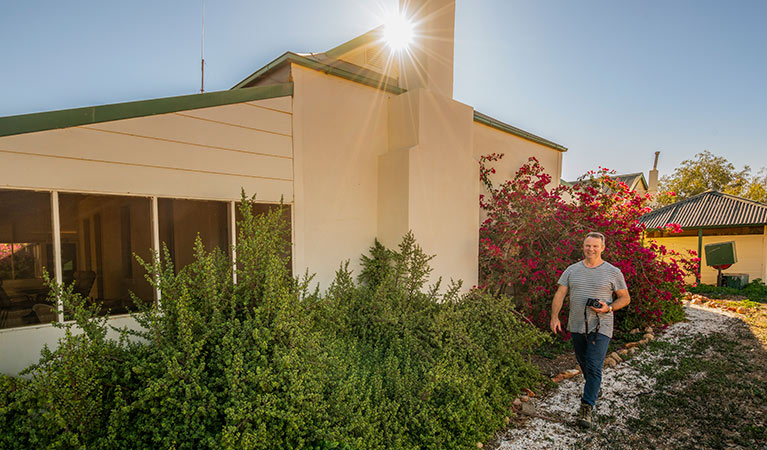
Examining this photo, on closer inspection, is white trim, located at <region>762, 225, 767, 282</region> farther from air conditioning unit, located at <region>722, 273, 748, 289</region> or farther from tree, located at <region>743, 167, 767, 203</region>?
tree, located at <region>743, 167, 767, 203</region>

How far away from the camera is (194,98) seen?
163 inches

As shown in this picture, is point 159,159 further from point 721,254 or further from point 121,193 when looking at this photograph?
point 721,254

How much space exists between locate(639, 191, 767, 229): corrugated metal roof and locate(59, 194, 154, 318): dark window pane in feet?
59.7

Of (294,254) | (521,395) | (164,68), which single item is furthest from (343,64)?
(521,395)

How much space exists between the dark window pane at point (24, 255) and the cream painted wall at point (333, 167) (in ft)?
8.55

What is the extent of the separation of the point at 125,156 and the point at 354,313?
310 cm

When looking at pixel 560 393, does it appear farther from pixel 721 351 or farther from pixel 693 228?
pixel 693 228

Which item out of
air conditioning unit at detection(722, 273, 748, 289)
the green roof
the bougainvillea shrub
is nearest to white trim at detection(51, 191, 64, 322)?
the green roof

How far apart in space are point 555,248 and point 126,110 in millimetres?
6671

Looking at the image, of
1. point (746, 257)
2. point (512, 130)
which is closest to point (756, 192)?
point (746, 257)

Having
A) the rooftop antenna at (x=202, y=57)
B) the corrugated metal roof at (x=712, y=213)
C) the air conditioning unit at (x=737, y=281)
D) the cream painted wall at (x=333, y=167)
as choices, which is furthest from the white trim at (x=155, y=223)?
the corrugated metal roof at (x=712, y=213)

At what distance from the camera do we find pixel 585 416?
3529 millimetres

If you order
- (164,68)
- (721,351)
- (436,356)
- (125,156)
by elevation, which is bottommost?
(721,351)

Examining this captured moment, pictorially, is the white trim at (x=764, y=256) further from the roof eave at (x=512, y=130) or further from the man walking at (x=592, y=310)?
the man walking at (x=592, y=310)
